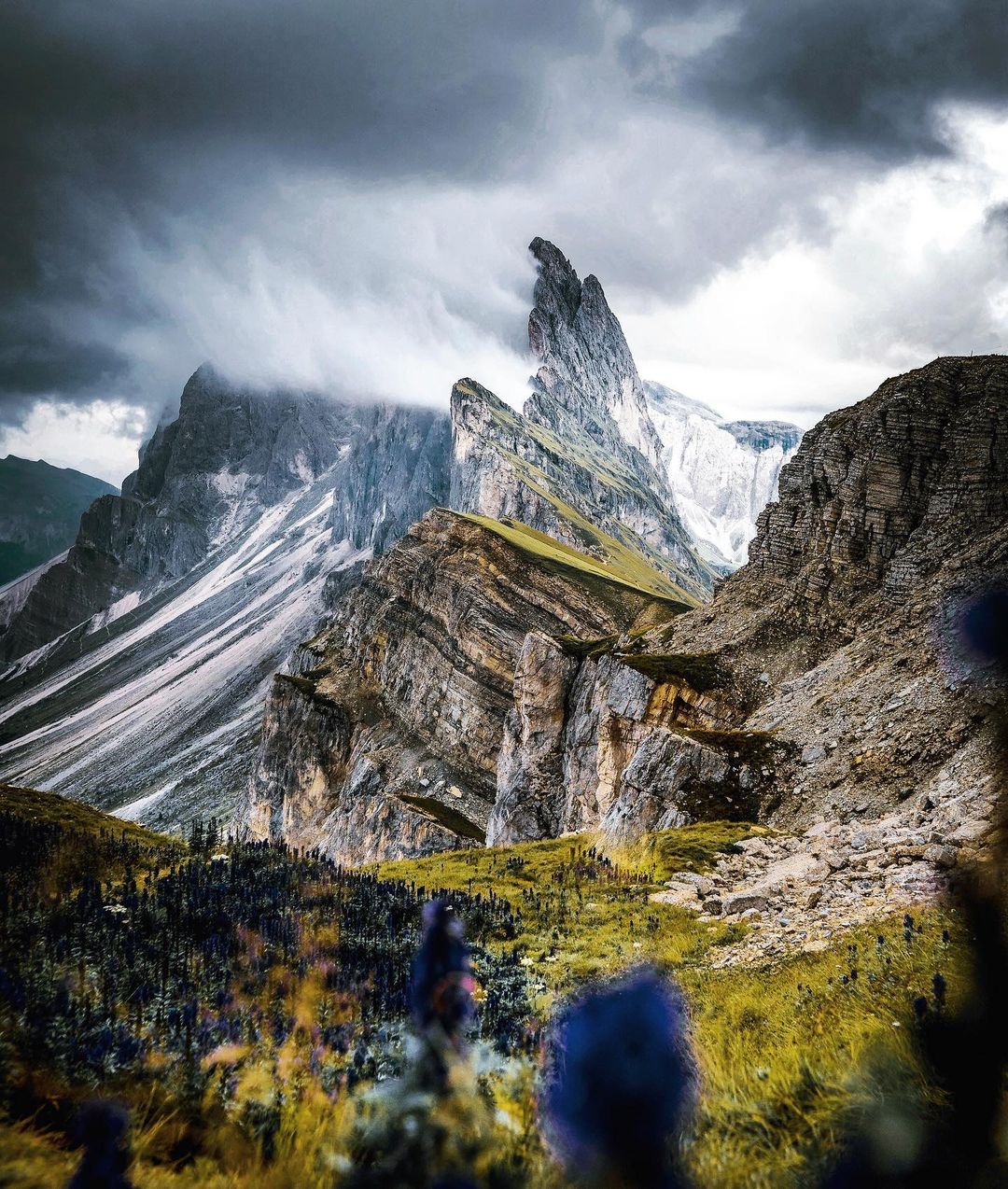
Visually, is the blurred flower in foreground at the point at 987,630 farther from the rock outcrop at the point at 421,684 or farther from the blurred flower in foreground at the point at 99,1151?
the rock outcrop at the point at 421,684

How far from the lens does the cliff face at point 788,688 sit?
92.7 ft

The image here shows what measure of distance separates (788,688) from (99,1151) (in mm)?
41357

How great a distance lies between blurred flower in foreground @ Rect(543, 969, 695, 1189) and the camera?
124 inches

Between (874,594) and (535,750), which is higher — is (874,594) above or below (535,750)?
above

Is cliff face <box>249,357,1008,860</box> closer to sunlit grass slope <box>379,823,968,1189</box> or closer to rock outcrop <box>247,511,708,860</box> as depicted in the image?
rock outcrop <box>247,511,708,860</box>

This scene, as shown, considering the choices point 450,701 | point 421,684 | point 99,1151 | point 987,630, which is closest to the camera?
point 99,1151

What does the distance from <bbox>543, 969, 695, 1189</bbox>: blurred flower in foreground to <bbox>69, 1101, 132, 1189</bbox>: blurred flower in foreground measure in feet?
6.26

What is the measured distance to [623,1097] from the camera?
316 centimetres

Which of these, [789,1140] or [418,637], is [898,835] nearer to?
[789,1140]

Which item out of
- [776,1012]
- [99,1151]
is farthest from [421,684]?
[99,1151]

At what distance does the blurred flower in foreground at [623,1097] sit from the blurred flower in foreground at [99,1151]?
1.91m

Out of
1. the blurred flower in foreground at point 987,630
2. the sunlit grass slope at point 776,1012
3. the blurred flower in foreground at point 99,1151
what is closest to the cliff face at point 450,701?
the sunlit grass slope at point 776,1012

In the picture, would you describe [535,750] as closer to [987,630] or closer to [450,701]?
[450,701]

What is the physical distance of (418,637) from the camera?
111750mm
